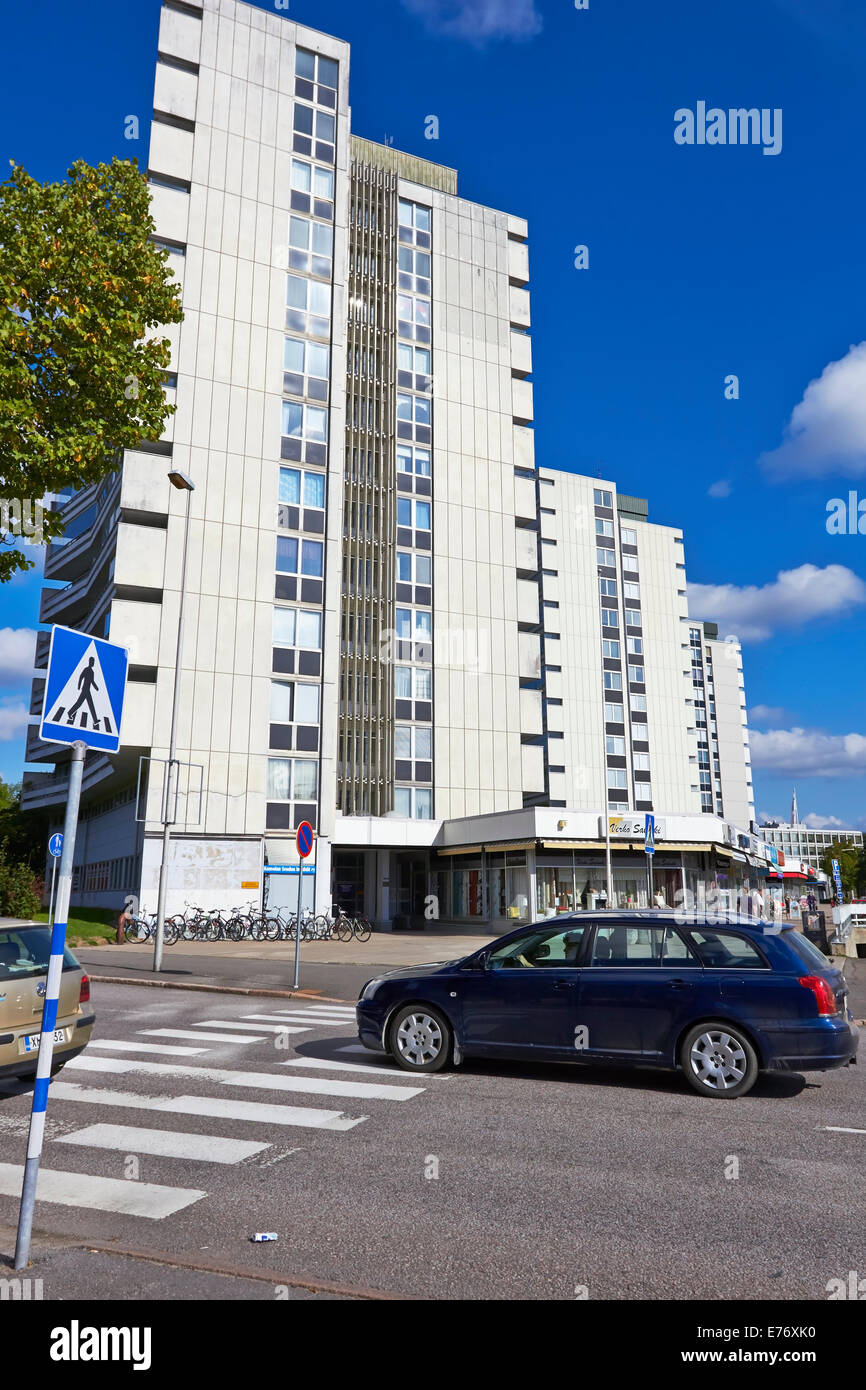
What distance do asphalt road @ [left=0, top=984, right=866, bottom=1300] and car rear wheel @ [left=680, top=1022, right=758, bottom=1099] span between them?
0.16 m

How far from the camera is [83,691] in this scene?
203 inches

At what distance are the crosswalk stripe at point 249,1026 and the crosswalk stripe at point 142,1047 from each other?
1.37 meters

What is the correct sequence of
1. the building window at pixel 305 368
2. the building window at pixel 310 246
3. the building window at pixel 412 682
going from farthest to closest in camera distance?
the building window at pixel 412 682 → the building window at pixel 310 246 → the building window at pixel 305 368

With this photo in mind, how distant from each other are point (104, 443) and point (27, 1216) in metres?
12.4

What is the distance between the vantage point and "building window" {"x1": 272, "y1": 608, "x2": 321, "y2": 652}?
38.2m

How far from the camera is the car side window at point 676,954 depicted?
27.2 ft

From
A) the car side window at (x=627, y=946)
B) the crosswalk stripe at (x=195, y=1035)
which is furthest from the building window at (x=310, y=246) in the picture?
the car side window at (x=627, y=946)

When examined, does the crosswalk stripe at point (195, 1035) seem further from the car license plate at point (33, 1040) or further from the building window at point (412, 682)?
the building window at point (412, 682)

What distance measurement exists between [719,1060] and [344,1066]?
3680mm

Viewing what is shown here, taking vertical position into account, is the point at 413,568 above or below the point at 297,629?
above

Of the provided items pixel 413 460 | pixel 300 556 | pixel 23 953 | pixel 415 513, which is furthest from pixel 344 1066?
pixel 413 460

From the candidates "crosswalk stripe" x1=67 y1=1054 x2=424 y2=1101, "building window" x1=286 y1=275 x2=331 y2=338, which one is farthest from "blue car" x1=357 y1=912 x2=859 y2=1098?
"building window" x1=286 y1=275 x2=331 y2=338

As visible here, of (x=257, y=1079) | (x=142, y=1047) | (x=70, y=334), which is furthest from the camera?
(x=70, y=334)

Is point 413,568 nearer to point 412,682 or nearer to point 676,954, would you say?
point 412,682
